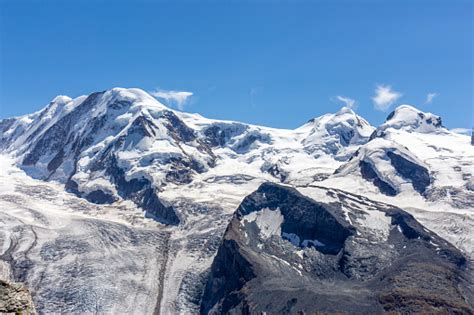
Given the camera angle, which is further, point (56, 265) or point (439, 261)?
point (56, 265)

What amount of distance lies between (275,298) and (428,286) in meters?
34.8

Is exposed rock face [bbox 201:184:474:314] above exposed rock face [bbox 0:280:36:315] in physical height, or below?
above

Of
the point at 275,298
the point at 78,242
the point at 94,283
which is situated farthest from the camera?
the point at 78,242

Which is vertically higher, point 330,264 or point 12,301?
point 330,264

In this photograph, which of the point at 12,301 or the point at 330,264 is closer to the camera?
the point at 12,301

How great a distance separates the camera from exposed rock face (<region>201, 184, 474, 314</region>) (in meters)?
134

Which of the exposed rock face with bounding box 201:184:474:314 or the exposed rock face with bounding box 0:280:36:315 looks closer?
the exposed rock face with bounding box 0:280:36:315

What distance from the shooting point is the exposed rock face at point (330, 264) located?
134 metres

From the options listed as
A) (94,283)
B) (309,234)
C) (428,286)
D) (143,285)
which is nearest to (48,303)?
(94,283)

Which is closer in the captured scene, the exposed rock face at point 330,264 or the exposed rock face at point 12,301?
the exposed rock face at point 12,301

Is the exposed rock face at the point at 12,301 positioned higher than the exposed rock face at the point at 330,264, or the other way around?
the exposed rock face at the point at 330,264

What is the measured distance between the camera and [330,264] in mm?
162750

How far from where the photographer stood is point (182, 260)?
18800 cm

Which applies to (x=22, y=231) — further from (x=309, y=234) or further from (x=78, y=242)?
(x=309, y=234)
